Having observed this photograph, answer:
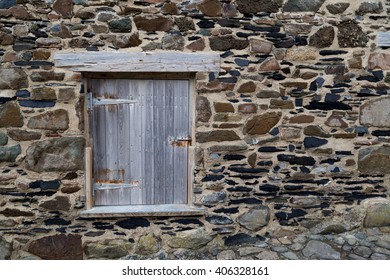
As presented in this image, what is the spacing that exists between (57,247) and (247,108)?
2.38 metres

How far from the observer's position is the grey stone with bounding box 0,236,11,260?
351 centimetres

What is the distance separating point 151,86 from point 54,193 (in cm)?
144

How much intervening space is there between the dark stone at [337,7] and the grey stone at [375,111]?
0.97m

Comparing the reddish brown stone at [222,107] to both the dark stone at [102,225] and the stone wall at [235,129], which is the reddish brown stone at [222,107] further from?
the dark stone at [102,225]

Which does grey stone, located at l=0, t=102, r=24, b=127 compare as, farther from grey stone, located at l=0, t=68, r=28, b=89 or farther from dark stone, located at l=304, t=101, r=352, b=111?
dark stone, located at l=304, t=101, r=352, b=111

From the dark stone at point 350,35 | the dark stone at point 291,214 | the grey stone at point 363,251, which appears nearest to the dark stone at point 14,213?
the dark stone at point 291,214

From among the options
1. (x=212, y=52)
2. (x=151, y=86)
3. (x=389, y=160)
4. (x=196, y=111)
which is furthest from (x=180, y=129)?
(x=389, y=160)

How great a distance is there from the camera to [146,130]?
365 cm

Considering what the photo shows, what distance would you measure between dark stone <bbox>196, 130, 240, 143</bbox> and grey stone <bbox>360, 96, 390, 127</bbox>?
1.33m

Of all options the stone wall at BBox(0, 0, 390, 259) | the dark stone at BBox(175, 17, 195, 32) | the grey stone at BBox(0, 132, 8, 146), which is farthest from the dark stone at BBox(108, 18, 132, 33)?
the grey stone at BBox(0, 132, 8, 146)

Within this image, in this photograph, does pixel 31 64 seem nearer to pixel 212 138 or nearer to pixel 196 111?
pixel 196 111

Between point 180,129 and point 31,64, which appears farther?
point 180,129

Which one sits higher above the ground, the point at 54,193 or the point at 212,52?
the point at 212,52

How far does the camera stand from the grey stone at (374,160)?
3.71 meters
